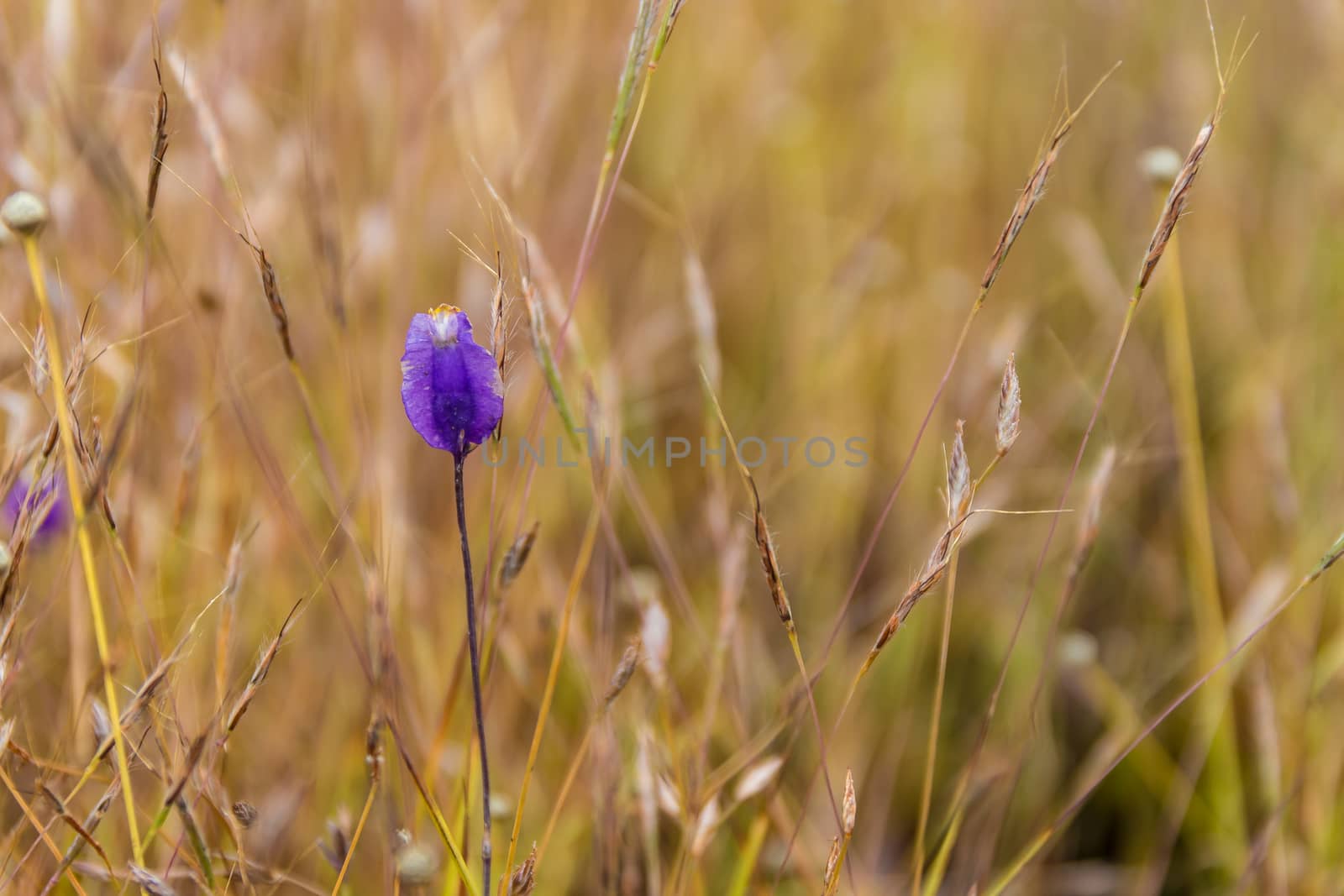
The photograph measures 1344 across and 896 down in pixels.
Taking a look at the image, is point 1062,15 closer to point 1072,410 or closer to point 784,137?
point 784,137

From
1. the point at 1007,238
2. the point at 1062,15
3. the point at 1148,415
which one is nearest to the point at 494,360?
the point at 1007,238

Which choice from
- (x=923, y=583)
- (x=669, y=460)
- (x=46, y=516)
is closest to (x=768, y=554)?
(x=923, y=583)

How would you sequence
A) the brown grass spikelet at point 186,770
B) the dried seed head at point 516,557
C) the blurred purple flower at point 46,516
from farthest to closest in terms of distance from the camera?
the blurred purple flower at point 46,516 → the dried seed head at point 516,557 → the brown grass spikelet at point 186,770

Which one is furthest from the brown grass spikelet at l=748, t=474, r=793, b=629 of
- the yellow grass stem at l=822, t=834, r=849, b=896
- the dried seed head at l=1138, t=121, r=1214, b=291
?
the dried seed head at l=1138, t=121, r=1214, b=291

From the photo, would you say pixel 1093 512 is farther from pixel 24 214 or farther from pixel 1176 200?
pixel 24 214

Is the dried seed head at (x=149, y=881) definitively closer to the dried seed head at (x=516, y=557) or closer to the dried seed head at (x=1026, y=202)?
the dried seed head at (x=516, y=557)

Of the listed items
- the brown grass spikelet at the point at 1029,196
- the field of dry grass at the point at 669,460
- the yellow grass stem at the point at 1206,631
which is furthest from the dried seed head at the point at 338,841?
the yellow grass stem at the point at 1206,631

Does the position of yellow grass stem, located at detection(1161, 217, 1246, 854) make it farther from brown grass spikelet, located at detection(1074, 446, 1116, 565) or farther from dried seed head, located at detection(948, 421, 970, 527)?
dried seed head, located at detection(948, 421, 970, 527)

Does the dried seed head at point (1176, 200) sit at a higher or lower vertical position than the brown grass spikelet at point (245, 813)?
higher
